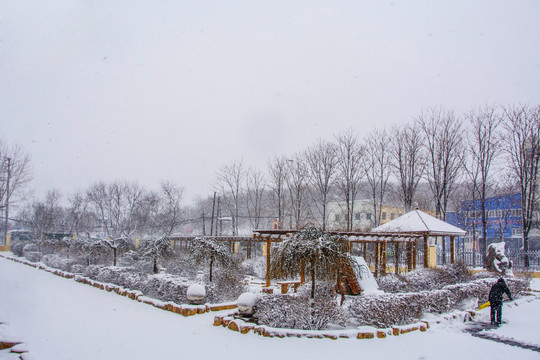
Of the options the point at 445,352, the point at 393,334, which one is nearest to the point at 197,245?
the point at 393,334

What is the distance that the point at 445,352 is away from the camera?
21.8 feet

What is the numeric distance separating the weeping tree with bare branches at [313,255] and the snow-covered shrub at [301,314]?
71cm

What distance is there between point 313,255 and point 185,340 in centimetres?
307

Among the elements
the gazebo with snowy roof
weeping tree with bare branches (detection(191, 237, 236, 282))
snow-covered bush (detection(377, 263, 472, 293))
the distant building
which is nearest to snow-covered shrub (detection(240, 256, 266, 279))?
the gazebo with snowy roof

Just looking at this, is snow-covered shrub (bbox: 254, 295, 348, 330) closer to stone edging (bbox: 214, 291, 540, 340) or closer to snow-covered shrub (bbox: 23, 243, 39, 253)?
stone edging (bbox: 214, 291, 540, 340)

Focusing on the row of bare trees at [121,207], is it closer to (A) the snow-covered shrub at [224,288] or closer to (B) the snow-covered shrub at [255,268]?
(B) the snow-covered shrub at [255,268]

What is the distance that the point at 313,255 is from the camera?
8414 millimetres

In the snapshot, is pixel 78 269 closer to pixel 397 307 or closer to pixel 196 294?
pixel 196 294

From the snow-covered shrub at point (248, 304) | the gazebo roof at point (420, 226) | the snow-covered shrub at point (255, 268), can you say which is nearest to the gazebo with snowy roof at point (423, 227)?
the gazebo roof at point (420, 226)

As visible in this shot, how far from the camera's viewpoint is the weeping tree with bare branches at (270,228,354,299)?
837cm

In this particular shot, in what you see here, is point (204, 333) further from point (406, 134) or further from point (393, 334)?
point (406, 134)

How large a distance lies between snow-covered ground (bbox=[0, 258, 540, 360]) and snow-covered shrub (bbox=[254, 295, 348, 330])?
0.52 meters

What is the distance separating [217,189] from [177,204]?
9.50m

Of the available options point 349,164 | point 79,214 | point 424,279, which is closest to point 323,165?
point 349,164
